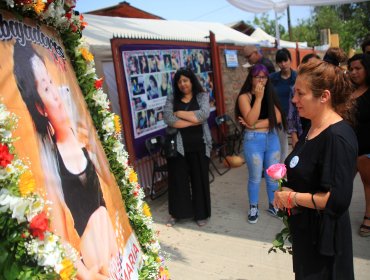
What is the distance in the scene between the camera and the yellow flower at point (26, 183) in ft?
3.84

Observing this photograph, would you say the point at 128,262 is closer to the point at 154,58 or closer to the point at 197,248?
the point at 197,248

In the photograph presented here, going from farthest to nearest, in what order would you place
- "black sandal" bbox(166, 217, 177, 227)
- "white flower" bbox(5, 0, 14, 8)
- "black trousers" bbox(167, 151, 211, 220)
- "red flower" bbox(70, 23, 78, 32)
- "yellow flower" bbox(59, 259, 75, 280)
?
"black sandal" bbox(166, 217, 177, 227), "black trousers" bbox(167, 151, 211, 220), "red flower" bbox(70, 23, 78, 32), "white flower" bbox(5, 0, 14, 8), "yellow flower" bbox(59, 259, 75, 280)

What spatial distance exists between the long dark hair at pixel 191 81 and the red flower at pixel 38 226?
119 inches

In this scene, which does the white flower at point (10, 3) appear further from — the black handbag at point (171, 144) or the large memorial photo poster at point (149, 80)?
the large memorial photo poster at point (149, 80)

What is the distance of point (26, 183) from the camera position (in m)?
1.19

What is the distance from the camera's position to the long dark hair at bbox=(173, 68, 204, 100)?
159 inches

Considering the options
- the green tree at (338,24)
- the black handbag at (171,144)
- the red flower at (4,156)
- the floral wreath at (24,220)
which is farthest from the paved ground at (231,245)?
the green tree at (338,24)

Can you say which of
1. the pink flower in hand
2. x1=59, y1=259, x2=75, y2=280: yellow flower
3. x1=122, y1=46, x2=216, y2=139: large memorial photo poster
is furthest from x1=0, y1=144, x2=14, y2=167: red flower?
x1=122, y1=46, x2=216, y2=139: large memorial photo poster

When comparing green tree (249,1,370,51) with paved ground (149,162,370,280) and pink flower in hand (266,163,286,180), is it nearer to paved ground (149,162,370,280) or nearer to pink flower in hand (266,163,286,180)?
paved ground (149,162,370,280)

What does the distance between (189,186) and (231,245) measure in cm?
87

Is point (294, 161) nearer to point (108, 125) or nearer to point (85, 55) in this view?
point (108, 125)

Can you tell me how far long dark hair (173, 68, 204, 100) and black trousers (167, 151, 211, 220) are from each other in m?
0.68

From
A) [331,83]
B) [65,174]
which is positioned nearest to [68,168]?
[65,174]

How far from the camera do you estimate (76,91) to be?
75.4 inches
